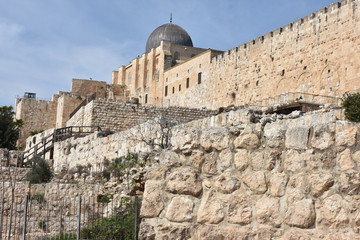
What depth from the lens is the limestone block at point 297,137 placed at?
3.71 meters

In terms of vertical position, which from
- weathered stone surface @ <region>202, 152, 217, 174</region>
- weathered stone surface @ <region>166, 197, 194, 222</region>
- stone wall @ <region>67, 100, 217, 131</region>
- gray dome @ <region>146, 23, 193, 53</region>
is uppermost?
gray dome @ <region>146, 23, 193, 53</region>

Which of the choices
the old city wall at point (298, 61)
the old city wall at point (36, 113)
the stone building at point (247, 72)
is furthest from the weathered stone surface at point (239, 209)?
the old city wall at point (36, 113)

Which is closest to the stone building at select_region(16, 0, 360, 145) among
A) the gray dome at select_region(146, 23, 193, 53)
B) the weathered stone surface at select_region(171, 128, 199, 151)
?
the gray dome at select_region(146, 23, 193, 53)

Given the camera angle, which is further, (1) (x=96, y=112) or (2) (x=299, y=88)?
(2) (x=299, y=88)

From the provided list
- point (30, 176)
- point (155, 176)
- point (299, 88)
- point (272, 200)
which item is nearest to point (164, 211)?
point (155, 176)

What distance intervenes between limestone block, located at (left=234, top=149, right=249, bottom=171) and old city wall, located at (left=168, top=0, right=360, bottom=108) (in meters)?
19.2

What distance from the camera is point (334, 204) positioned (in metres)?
3.53

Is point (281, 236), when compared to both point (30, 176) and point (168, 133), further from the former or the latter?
point (30, 176)

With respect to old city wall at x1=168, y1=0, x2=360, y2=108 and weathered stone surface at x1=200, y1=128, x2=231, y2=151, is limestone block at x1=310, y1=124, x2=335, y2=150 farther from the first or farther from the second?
old city wall at x1=168, y1=0, x2=360, y2=108

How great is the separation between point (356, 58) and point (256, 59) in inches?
321

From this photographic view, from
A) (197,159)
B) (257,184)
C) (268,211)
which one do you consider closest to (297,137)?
(257,184)

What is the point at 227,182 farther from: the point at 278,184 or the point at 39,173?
the point at 39,173

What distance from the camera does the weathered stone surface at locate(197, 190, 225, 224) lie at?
4016mm

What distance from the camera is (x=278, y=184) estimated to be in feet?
12.5
